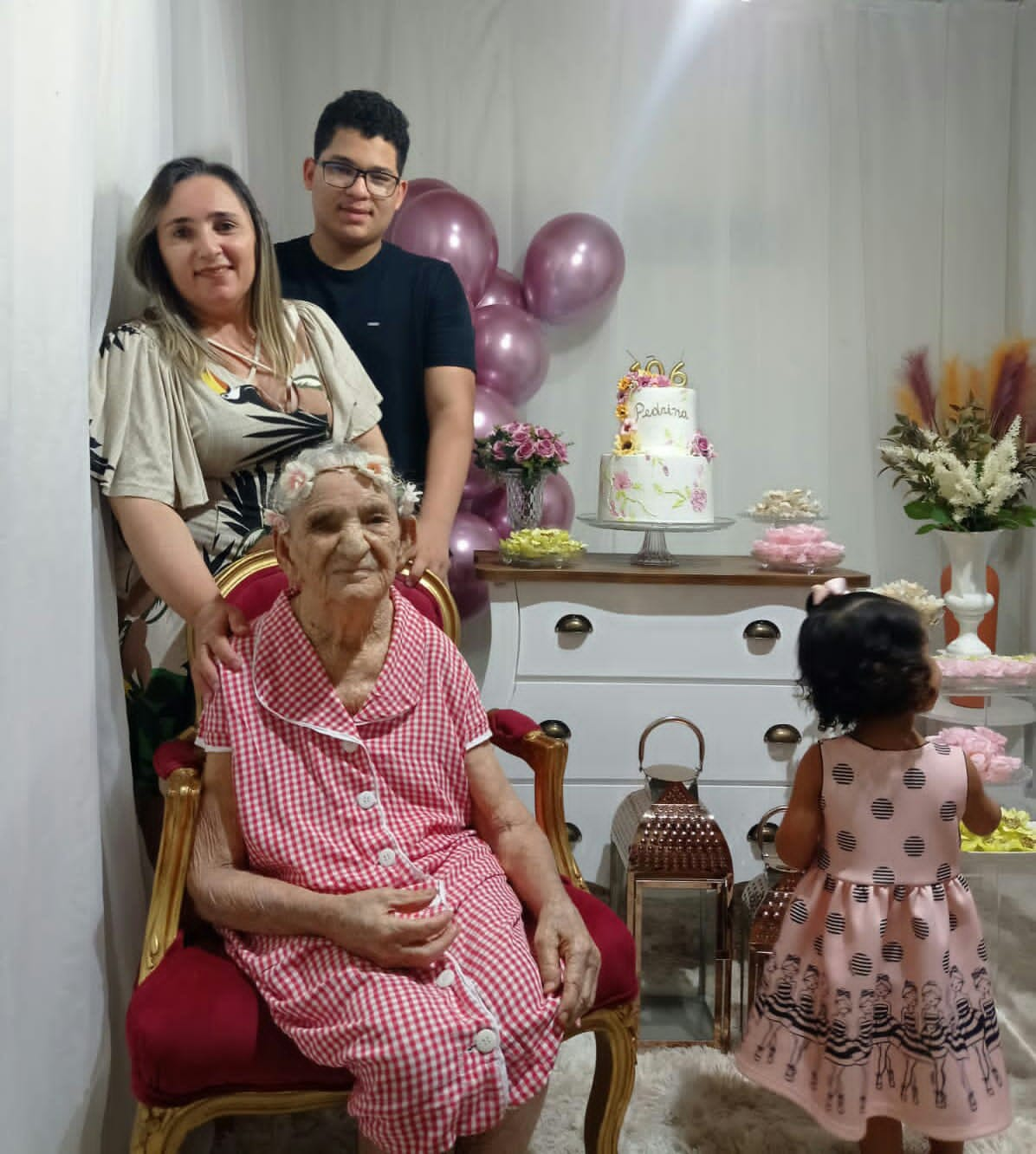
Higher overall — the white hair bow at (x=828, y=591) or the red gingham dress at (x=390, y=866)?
the white hair bow at (x=828, y=591)

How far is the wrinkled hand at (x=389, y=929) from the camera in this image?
1573 mm

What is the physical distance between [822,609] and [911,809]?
38cm

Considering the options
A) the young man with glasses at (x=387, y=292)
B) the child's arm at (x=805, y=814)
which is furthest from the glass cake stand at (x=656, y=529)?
the child's arm at (x=805, y=814)

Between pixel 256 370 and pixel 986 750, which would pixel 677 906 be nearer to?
pixel 986 750

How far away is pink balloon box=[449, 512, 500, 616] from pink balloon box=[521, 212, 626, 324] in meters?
0.83

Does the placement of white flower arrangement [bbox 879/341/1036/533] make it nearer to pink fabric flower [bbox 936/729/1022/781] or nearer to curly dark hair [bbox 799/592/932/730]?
pink fabric flower [bbox 936/729/1022/781]

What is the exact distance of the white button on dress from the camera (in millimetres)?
1506

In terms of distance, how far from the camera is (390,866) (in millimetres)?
1708

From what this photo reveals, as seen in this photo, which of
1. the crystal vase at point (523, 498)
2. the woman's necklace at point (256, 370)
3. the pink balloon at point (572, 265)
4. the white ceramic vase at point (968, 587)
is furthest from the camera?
the pink balloon at point (572, 265)

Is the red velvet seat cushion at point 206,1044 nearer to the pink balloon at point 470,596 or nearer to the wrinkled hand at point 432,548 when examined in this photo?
the wrinkled hand at point 432,548

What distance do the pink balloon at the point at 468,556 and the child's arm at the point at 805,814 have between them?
4.67ft

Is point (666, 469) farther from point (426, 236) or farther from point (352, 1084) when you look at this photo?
point (352, 1084)

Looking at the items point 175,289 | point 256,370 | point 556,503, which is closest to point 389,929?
point 256,370

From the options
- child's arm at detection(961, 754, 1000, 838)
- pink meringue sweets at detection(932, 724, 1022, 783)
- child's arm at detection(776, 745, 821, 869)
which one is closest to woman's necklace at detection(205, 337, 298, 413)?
child's arm at detection(776, 745, 821, 869)
